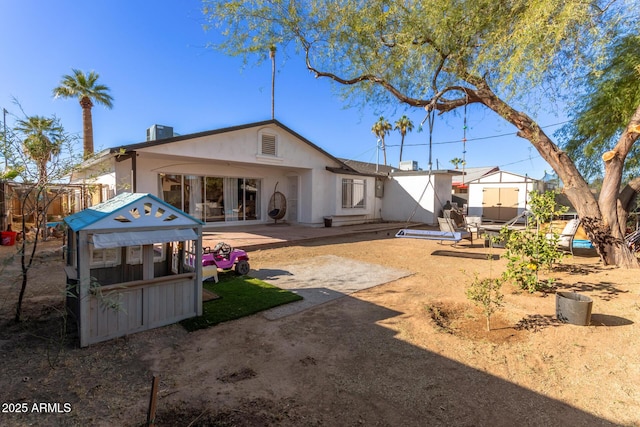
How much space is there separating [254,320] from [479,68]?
739cm

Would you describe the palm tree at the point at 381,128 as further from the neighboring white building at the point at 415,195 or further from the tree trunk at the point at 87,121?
the tree trunk at the point at 87,121

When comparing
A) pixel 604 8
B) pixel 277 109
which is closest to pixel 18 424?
pixel 604 8

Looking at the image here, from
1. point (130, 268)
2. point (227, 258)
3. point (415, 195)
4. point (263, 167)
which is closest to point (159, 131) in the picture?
point (263, 167)

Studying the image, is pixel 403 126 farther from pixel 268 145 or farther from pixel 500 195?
pixel 268 145

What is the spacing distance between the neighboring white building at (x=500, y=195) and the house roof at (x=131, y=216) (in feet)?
66.9

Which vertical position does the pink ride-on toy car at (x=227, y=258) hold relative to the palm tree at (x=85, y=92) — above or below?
below

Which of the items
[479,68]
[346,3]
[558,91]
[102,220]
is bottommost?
[102,220]

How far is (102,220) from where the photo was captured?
346 centimetres

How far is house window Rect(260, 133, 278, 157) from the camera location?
40.9ft

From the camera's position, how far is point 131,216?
12.0ft

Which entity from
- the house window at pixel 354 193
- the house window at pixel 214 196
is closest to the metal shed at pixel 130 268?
the house window at pixel 214 196

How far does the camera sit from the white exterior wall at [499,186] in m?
18.9

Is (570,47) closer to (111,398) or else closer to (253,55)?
(253,55)

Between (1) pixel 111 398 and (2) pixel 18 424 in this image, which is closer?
(2) pixel 18 424
